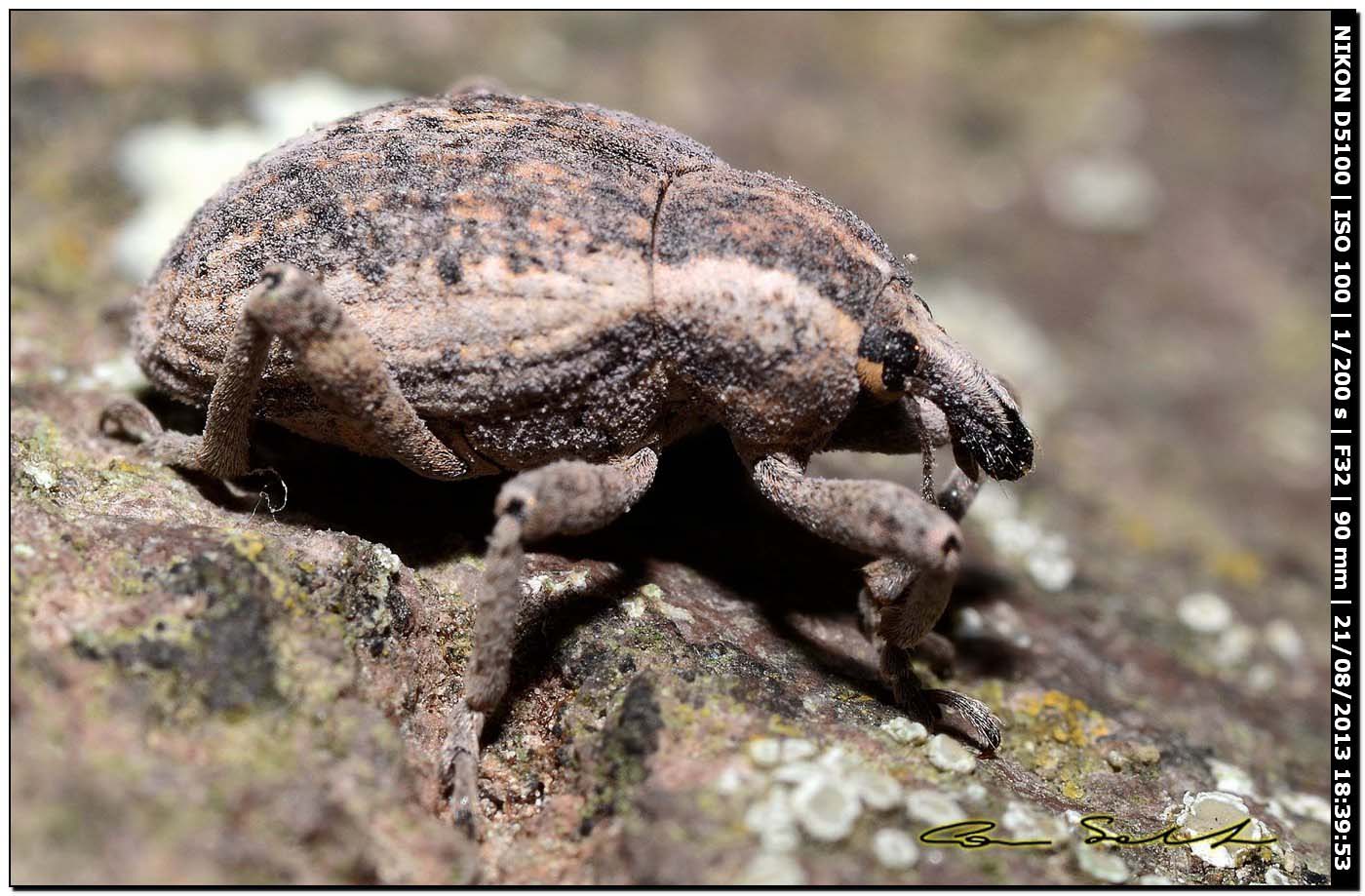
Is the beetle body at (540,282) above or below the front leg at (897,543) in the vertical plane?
above

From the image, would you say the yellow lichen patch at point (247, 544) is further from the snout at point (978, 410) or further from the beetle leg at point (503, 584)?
the snout at point (978, 410)

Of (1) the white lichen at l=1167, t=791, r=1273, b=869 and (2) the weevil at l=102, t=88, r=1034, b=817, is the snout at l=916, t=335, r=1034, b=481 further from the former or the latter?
(1) the white lichen at l=1167, t=791, r=1273, b=869

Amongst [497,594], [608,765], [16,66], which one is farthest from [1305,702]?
[16,66]

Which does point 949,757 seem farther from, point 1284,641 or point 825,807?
point 1284,641

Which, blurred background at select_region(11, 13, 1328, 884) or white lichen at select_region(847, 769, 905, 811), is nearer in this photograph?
white lichen at select_region(847, 769, 905, 811)

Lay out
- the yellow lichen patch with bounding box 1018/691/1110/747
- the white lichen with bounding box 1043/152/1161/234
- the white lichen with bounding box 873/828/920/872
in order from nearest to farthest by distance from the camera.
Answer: the white lichen with bounding box 873/828/920/872, the yellow lichen patch with bounding box 1018/691/1110/747, the white lichen with bounding box 1043/152/1161/234

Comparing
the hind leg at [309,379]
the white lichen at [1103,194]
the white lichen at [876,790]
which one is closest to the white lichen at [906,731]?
the white lichen at [876,790]

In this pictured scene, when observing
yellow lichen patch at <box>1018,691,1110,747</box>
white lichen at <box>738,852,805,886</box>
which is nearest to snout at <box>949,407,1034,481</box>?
yellow lichen patch at <box>1018,691,1110,747</box>
